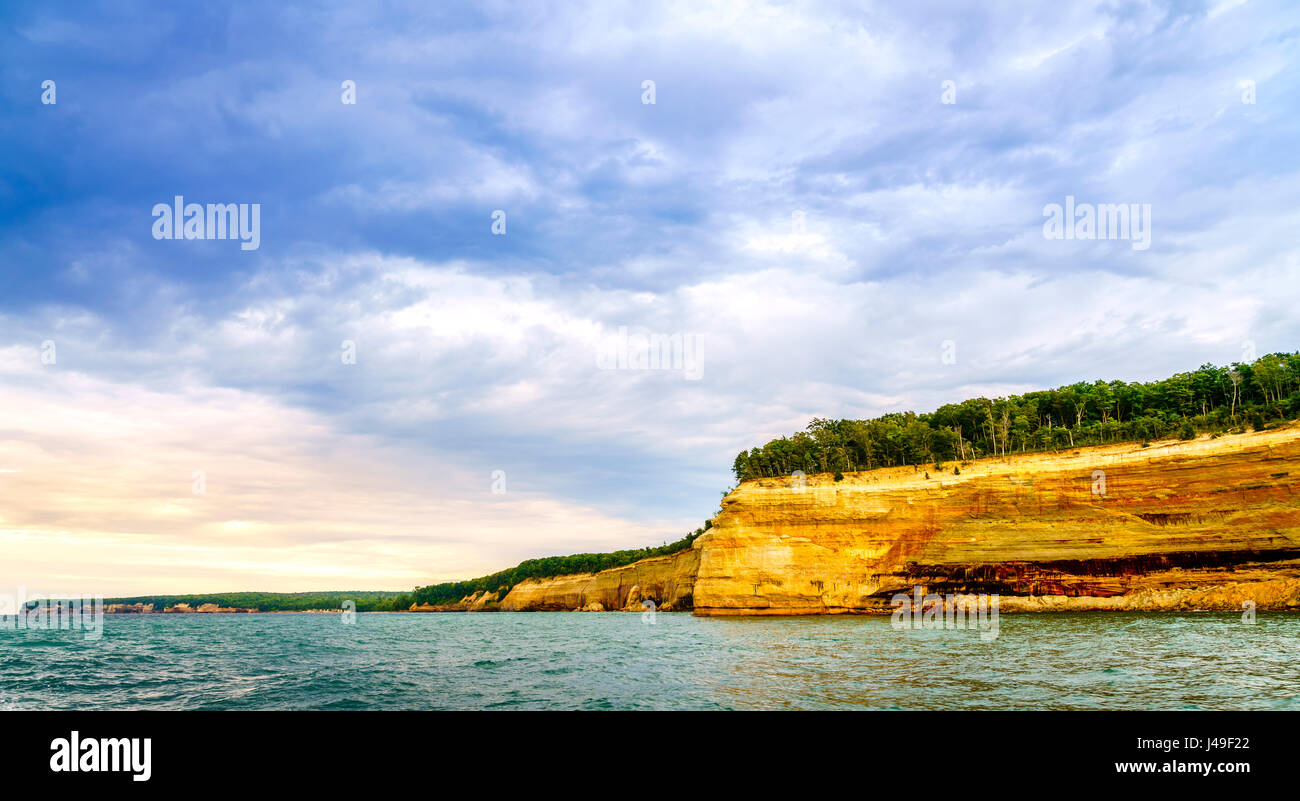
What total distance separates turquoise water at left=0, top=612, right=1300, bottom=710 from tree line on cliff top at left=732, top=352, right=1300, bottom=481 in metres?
30.8

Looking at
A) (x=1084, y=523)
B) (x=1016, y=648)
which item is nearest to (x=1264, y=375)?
(x=1084, y=523)

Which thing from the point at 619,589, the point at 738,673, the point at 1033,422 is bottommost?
the point at 619,589

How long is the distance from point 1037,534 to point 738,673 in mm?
34644

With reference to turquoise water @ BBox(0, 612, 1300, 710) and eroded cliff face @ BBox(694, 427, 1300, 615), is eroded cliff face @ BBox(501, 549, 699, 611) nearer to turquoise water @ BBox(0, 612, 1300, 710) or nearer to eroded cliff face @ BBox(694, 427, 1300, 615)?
eroded cliff face @ BBox(694, 427, 1300, 615)

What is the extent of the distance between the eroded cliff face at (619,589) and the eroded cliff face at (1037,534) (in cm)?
2328

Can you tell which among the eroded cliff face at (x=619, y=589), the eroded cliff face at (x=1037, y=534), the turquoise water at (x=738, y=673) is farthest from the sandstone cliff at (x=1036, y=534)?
the eroded cliff face at (x=619, y=589)

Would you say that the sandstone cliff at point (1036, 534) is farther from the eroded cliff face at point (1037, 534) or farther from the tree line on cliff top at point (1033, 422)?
the tree line on cliff top at point (1033, 422)

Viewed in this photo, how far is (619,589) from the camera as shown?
92.2 metres

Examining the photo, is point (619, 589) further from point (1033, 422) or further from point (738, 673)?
point (738, 673)

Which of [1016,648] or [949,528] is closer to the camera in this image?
[1016,648]

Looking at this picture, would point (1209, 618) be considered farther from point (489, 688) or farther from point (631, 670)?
point (489, 688)

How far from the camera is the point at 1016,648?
21422 mm

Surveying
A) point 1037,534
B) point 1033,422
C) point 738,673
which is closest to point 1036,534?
point 1037,534
